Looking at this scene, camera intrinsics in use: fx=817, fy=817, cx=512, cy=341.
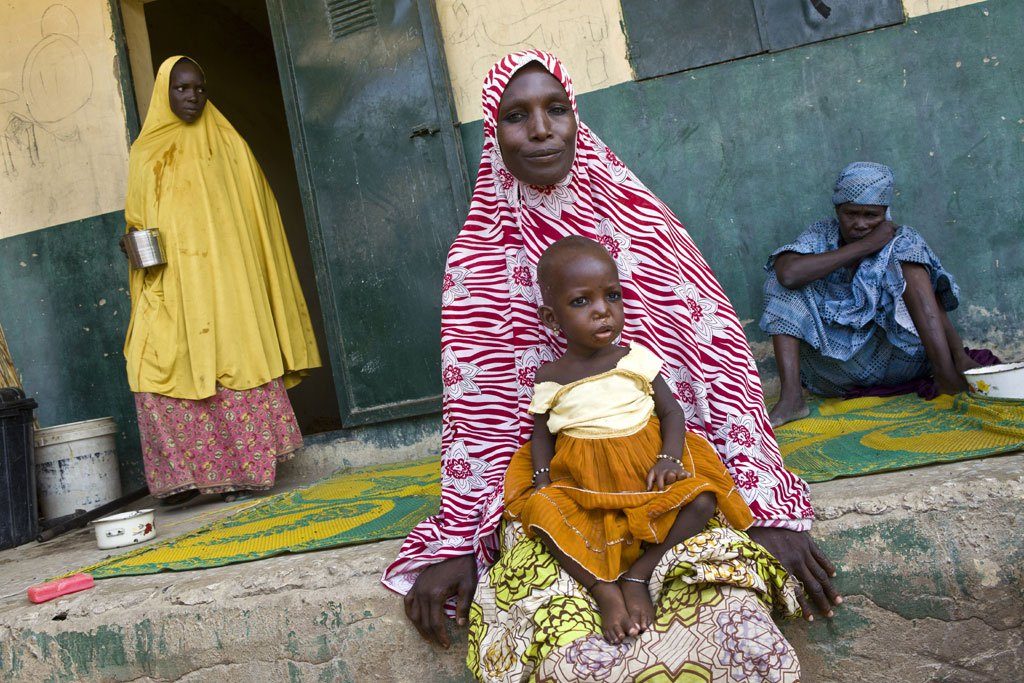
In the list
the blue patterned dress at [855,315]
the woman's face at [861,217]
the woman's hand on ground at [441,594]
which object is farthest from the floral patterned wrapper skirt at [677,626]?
the woman's face at [861,217]

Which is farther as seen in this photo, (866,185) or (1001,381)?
(866,185)

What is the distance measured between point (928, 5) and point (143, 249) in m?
3.89

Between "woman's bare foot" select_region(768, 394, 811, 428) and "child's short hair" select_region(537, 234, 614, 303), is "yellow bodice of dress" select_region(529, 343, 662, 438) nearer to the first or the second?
"child's short hair" select_region(537, 234, 614, 303)

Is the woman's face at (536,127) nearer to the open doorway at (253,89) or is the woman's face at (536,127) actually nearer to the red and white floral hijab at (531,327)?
the red and white floral hijab at (531,327)

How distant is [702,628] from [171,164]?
3.63 meters

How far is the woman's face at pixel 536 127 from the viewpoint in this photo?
6.79ft

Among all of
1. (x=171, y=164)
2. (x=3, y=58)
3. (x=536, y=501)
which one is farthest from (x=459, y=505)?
(x=3, y=58)

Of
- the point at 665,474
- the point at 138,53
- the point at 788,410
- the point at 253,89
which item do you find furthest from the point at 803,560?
the point at 253,89

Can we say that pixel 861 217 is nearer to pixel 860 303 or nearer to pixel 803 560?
pixel 860 303

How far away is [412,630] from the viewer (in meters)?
2.12

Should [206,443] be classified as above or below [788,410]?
above

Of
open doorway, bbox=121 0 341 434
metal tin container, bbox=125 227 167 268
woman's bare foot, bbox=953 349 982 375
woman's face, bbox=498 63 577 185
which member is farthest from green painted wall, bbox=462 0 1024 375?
open doorway, bbox=121 0 341 434

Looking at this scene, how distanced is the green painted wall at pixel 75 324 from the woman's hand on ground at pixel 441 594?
3.16m

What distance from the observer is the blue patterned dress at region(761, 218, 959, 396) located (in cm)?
341
